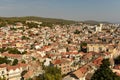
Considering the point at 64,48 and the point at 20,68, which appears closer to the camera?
the point at 20,68

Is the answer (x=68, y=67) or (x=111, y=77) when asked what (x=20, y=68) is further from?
(x=111, y=77)

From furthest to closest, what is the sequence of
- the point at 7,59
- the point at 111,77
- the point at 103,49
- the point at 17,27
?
the point at 17,27
the point at 103,49
the point at 7,59
the point at 111,77

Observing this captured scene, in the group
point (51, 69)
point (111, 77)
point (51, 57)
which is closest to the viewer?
point (111, 77)

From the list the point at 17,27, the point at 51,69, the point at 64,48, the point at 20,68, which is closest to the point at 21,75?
the point at 20,68

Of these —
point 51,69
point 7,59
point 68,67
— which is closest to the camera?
point 51,69

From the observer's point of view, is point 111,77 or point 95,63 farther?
point 95,63

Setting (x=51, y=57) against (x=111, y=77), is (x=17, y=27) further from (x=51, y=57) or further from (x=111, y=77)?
(x=111, y=77)

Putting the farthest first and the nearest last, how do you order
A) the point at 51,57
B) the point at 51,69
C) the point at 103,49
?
the point at 103,49
the point at 51,57
the point at 51,69

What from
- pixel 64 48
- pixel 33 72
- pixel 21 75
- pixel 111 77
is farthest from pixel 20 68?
pixel 64 48
